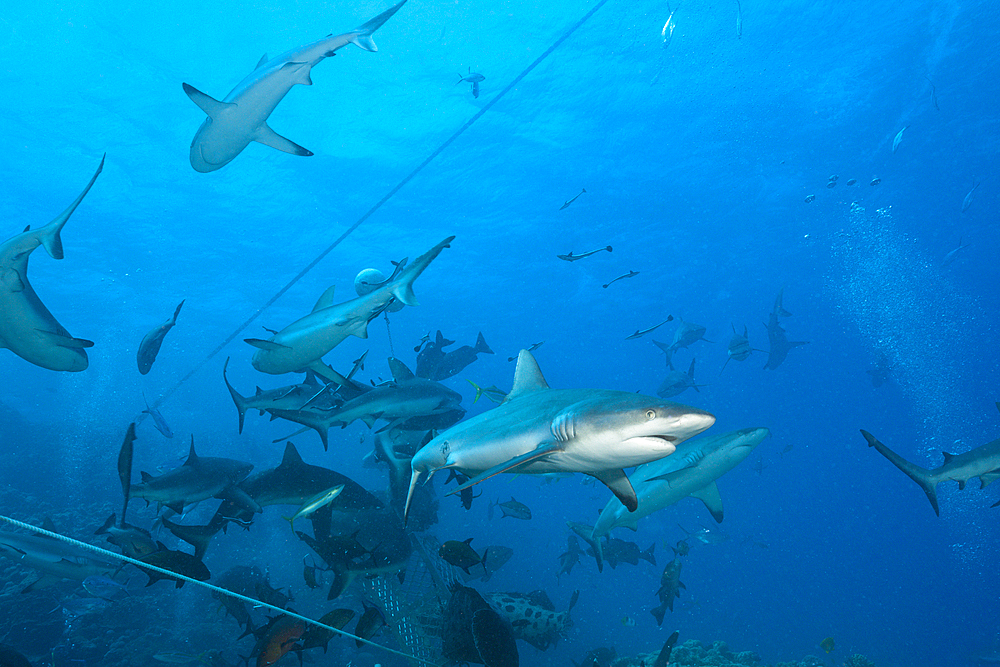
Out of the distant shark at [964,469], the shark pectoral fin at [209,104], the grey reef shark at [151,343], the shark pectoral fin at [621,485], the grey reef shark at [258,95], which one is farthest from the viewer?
the grey reef shark at [151,343]

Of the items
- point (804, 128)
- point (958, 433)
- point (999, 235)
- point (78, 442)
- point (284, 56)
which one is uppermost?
point (999, 235)

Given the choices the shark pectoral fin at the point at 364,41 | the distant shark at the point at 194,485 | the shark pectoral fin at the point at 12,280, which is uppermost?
the shark pectoral fin at the point at 364,41

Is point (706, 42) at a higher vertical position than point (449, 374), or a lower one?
higher

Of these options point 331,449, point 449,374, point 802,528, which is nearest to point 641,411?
point 449,374

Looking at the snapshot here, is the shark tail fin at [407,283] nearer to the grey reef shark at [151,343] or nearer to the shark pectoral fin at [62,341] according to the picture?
the shark pectoral fin at [62,341]

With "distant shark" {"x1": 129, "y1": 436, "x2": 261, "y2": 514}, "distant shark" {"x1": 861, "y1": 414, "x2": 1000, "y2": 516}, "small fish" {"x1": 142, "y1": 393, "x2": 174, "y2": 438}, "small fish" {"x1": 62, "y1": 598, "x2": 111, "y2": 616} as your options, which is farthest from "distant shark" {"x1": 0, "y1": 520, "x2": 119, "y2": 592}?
"distant shark" {"x1": 861, "y1": 414, "x2": 1000, "y2": 516}

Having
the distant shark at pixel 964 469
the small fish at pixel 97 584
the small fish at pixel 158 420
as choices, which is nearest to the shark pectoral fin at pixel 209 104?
the small fish at pixel 97 584

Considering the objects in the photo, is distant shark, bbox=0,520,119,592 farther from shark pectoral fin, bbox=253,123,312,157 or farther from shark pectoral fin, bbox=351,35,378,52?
shark pectoral fin, bbox=351,35,378,52

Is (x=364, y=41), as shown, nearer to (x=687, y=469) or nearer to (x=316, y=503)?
(x=316, y=503)

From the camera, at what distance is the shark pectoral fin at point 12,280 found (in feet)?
11.1

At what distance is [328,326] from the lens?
15.8ft

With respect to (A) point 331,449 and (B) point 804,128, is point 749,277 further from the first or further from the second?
(A) point 331,449

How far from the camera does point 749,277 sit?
47.0 m

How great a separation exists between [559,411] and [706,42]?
82.4 ft
